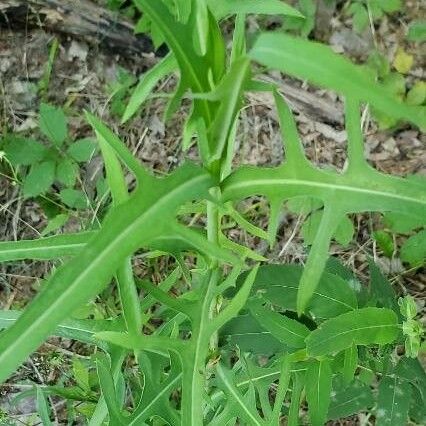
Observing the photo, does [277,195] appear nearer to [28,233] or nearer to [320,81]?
[320,81]

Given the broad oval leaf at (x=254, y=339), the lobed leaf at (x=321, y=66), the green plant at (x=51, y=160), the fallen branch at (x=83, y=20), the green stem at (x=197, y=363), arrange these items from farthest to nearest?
the fallen branch at (x=83, y=20) → the green plant at (x=51, y=160) → the broad oval leaf at (x=254, y=339) → the green stem at (x=197, y=363) → the lobed leaf at (x=321, y=66)

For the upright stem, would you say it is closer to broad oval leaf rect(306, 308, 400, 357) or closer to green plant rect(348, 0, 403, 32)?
broad oval leaf rect(306, 308, 400, 357)

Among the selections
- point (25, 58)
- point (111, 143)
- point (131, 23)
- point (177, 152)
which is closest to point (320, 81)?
point (111, 143)

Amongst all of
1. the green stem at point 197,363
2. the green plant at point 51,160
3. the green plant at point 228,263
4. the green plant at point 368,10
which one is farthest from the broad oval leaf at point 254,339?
the green plant at point 368,10

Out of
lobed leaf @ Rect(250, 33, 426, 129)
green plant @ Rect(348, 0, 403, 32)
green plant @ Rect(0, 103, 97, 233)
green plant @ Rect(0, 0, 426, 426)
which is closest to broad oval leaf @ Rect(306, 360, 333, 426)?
green plant @ Rect(0, 0, 426, 426)

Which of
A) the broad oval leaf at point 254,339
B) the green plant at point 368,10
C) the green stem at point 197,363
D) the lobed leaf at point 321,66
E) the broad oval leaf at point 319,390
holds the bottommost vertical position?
the broad oval leaf at point 319,390

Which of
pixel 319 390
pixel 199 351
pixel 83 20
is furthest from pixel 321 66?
pixel 83 20

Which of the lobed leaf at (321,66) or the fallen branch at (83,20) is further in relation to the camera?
the fallen branch at (83,20)

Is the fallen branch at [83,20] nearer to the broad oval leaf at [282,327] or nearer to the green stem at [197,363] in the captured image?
the broad oval leaf at [282,327]

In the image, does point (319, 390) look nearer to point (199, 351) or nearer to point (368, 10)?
point (199, 351)
